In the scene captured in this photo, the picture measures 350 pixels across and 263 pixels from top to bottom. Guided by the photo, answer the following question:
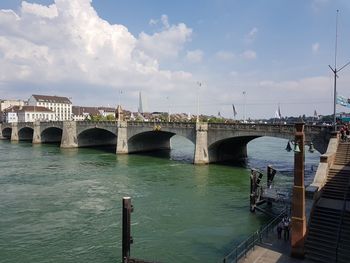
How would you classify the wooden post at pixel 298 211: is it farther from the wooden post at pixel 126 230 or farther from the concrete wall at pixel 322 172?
the wooden post at pixel 126 230

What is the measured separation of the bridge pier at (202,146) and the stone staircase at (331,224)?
3133cm

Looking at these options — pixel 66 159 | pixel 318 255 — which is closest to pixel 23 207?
pixel 318 255

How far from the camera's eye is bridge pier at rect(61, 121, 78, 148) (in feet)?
292

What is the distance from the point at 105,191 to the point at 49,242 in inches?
605

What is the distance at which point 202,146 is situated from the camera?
189 feet

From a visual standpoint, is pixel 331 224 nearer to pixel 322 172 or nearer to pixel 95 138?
pixel 322 172

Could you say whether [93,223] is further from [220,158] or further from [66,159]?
[66,159]

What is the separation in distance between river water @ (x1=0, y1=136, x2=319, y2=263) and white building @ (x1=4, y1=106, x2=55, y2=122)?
419ft

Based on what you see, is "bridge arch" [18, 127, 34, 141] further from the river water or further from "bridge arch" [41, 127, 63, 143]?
the river water

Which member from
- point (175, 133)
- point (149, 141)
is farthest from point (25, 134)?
point (175, 133)

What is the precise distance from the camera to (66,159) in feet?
221

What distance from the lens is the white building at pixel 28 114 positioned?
17488 cm

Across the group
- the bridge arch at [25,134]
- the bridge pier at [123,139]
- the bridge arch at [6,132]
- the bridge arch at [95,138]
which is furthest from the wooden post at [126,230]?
the bridge arch at [6,132]

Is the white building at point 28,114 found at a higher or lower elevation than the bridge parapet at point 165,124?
higher
